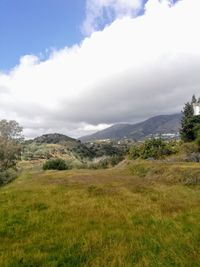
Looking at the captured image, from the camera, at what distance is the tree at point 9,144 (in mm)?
73125

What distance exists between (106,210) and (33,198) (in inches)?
323

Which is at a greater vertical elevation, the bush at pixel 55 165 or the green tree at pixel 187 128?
the green tree at pixel 187 128

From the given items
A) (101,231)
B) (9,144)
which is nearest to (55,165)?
(9,144)

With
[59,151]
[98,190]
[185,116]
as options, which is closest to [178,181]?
[98,190]

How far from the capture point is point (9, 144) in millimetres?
74125

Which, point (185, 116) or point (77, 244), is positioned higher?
point (185, 116)

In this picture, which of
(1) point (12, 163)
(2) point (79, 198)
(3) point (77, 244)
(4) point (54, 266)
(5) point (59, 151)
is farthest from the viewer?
A: (5) point (59, 151)

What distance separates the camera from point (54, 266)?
8.52m

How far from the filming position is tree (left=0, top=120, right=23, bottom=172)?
2879 inches

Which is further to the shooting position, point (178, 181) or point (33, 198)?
point (178, 181)

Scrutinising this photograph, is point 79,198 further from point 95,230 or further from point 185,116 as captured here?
point 185,116

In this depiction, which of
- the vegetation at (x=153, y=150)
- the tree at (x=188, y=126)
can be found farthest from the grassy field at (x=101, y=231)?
the tree at (x=188, y=126)

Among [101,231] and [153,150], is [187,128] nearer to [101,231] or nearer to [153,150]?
[153,150]

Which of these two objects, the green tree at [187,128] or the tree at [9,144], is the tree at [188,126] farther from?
the tree at [9,144]
